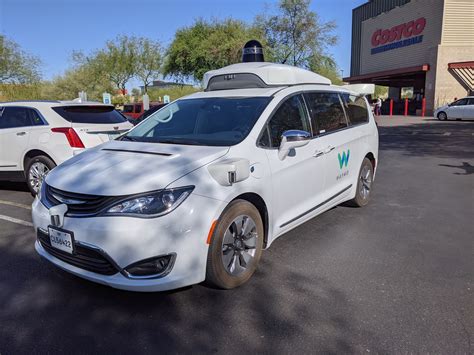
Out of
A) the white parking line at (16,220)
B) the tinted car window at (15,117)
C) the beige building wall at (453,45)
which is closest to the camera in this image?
the white parking line at (16,220)

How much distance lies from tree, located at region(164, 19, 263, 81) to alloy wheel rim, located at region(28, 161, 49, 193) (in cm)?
1956

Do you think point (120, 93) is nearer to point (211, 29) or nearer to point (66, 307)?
point (211, 29)

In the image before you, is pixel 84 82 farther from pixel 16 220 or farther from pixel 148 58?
pixel 16 220

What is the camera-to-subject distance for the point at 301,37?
22.9 metres

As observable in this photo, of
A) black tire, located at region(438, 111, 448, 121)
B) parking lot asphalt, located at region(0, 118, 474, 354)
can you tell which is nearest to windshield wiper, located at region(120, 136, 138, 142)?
parking lot asphalt, located at region(0, 118, 474, 354)

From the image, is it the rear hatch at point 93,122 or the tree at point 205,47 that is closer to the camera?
the rear hatch at point 93,122

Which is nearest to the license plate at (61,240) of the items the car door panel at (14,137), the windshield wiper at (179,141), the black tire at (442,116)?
the windshield wiper at (179,141)

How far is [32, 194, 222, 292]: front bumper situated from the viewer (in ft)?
8.78

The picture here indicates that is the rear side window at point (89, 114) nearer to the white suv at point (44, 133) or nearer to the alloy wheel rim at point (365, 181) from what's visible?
the white suv at point (44, 133)

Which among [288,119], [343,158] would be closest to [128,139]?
[288,119]

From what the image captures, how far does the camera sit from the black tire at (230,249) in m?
2.95

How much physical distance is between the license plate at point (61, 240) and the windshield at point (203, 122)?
1.27 meters

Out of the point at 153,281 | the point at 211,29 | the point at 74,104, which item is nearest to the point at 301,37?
the point at 211,29

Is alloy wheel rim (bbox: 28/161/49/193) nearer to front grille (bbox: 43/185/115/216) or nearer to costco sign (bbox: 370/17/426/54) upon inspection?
front grille (bbox: 43/185/115/216)
